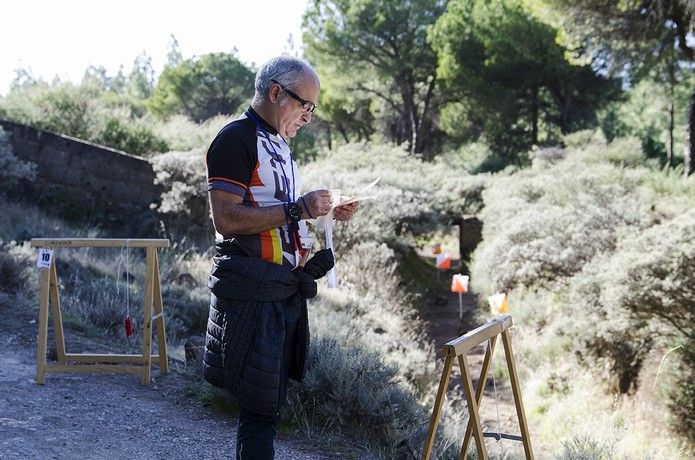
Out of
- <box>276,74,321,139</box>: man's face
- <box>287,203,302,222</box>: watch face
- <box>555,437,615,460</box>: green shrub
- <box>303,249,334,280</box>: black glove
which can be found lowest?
<box>555,437,615,460</box>: green shrub

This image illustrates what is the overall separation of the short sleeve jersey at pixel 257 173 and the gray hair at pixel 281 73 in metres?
0.09

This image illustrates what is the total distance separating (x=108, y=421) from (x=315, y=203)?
8.23 feet

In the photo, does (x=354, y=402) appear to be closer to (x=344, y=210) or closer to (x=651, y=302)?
(x=344, y=210)

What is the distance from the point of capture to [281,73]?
8.30ft

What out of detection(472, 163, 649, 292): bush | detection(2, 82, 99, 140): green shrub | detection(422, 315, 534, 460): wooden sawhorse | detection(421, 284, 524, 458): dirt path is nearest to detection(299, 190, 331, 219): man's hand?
detection(422, 315, 534, 460): wooden sawhorse

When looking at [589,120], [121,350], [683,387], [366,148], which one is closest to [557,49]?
[589,120]

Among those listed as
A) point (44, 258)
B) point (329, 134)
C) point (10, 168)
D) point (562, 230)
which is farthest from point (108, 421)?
point (329, 134)

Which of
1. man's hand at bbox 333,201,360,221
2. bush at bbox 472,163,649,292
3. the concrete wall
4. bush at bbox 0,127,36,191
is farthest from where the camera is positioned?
the concrete wall

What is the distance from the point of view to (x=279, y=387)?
8.27 feet

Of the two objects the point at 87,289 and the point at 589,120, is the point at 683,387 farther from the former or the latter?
the point at 589,120

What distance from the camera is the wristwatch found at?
2.46 m

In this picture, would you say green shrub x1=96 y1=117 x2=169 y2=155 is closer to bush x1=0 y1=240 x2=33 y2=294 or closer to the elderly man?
bush x1=0 y1=240 x2=33 y2=294

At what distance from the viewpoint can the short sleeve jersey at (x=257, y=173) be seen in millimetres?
2424

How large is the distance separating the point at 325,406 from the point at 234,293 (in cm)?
234
